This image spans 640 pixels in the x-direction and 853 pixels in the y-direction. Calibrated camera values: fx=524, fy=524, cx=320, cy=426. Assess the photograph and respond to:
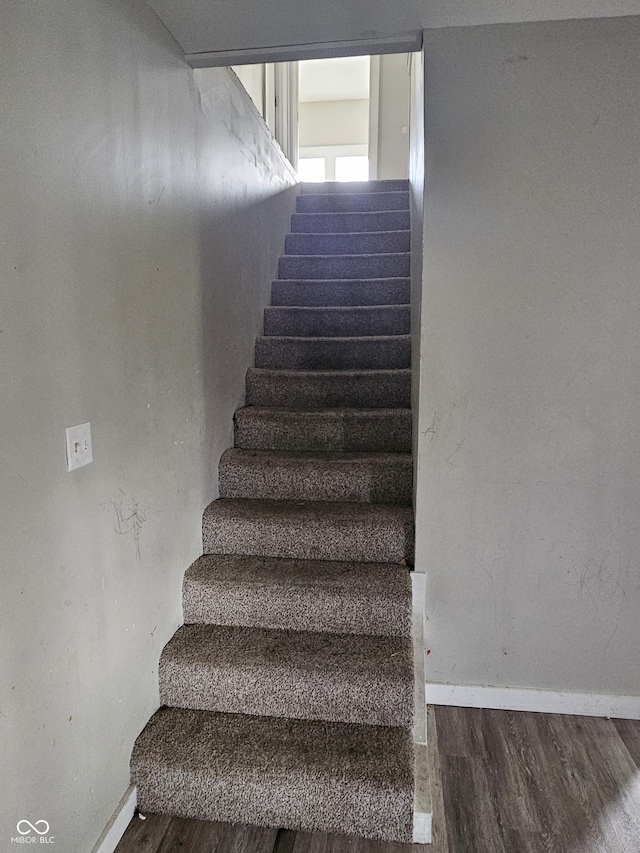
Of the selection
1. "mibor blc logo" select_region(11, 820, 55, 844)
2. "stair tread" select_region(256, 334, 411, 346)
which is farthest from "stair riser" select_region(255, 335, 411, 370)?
"mibor blc logo" select_region(11, 820, 55, 844)

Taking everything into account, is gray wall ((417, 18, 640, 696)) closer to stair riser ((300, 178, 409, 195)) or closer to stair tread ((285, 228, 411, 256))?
stair tread ((285, 228, 411, 256))

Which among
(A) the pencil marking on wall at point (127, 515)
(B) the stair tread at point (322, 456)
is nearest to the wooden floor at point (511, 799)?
(A) the pencil marking on wall at point (127, 515)

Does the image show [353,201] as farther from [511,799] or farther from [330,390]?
[511,799]

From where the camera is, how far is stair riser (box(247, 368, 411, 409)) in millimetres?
2688

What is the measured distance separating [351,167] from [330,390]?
650 centimetres

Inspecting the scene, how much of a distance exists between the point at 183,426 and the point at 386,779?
4.10ft

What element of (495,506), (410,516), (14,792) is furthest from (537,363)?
(14,792)

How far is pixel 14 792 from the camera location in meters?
1.04

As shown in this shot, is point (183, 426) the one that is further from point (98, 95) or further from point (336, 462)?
point (98, 95)

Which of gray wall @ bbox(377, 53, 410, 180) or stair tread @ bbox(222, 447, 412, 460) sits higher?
gray wall @ bbox(377, 53, 410, 180)

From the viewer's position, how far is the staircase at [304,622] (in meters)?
1.44

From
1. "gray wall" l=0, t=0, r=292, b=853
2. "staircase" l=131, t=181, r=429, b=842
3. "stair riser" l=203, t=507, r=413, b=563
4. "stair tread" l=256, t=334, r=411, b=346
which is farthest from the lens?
"stair tread" l=256, t=334, r=411, b=346

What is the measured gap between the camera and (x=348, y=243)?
146 inches

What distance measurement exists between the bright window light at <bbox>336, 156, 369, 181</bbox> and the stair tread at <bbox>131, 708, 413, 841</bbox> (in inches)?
313
